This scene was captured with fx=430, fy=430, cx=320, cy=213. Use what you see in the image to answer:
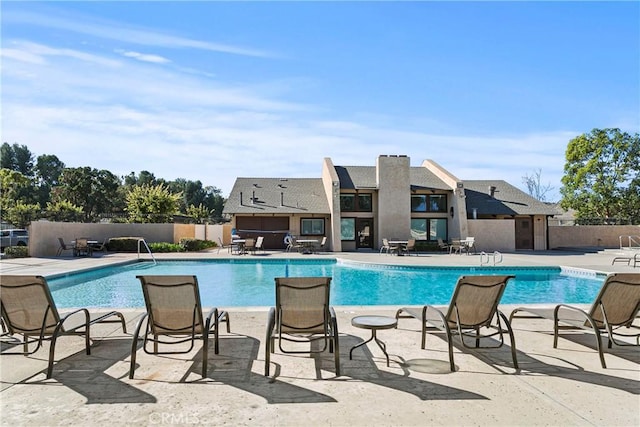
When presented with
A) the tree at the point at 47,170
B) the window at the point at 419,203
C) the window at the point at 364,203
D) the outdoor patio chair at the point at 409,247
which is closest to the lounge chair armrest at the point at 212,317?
the outdoor patio chair at the point at 409,247

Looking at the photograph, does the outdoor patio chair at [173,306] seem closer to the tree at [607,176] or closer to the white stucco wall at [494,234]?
the white stucco wall at [494,234]

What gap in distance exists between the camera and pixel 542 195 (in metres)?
60.1

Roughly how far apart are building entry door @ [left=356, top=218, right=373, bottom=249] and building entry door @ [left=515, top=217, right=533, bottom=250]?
9385 millimetres

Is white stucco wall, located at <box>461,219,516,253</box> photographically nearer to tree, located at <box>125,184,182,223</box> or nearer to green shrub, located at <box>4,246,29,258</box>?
tree, located at <box>125,184,182,223</box>

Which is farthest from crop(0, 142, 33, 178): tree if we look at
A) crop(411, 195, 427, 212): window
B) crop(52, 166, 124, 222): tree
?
crop(411, 195, 427, 212): window

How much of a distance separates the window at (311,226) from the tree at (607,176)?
69.0 ft

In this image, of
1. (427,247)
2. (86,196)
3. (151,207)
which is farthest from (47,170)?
(427,247)

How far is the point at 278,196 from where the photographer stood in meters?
27.9

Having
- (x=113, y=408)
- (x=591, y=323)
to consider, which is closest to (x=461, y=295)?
(x=591, y=323)

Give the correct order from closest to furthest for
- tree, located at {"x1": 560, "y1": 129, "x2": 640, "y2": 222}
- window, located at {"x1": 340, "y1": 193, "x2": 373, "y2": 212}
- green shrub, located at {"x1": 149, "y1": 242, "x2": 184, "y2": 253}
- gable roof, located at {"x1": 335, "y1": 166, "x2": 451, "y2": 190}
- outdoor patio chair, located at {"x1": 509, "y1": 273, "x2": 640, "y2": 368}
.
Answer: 1. outdoor patio chair, located at {"x1": 509, "y1": 273, "x2": 640, "y2": 368}
2. green shrub, located at {"x1": 149, "y1": 242, "x2": 184, "y2": 253}
3. gable roof, located at {"x1": 335, "y1": 166, "x2": 451, "y2": 190}
4. window, located at {"x1": 340, "y1": 193, "x2": 373, "y2": 212}
5. tree, located at {"x1": 560, "y1": 129, "x2": 640, "y2": 222}

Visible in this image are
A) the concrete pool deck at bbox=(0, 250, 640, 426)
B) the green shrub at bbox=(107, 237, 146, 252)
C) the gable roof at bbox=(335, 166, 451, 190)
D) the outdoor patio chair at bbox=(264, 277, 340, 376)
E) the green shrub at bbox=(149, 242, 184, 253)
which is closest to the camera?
the concrete pool deck at bbox=(0, 250, 640, 426)

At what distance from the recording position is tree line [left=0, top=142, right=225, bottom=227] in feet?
96.5

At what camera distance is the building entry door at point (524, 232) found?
27.3 m

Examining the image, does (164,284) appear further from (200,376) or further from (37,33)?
(37,33)
